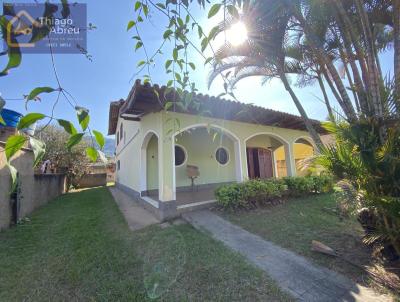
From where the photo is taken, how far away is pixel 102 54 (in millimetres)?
1970

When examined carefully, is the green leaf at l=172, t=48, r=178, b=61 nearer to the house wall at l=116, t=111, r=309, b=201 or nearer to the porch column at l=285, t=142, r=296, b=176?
the house wall at l=116, t=111, r=309, b=201

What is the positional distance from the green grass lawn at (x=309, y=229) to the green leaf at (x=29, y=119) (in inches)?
177

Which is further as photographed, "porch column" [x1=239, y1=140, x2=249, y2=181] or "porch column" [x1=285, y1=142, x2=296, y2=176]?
"porch column" [x1=285, y1=142, x2=296, y2=176]

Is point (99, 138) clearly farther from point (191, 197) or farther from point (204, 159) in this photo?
point (204, 159)

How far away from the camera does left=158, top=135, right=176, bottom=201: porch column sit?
652cm

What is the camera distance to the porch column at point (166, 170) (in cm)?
652

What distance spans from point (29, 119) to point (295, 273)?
410 cm

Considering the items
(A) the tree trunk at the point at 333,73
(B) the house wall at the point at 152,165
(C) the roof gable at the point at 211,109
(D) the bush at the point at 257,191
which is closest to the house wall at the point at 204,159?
(B) the house wall at the point at 152,165

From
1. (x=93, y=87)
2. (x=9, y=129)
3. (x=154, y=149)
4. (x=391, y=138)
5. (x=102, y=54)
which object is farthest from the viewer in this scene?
(x=154, y=149)

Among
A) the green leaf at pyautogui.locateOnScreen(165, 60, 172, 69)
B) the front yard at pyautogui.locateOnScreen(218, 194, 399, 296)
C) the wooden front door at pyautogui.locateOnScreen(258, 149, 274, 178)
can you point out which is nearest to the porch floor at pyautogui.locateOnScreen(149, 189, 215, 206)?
the front yard at pyautogui.locateOnScreen(218, 194, 399, 296)

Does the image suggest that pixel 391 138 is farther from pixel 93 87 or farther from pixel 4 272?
pixel 4 272

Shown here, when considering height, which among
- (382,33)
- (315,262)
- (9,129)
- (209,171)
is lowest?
(315,262)

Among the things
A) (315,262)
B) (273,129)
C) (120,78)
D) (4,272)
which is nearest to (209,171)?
(273,129)

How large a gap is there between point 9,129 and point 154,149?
5376 mm
